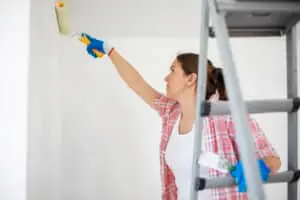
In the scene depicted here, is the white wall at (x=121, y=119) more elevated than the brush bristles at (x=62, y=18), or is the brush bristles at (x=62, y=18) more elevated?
the brush bristles at (x=62, y=18)

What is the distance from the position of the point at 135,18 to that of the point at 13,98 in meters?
0.98

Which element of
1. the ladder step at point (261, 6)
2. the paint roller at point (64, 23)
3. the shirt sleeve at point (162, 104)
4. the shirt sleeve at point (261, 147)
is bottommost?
the shirt sleeve at point (261, 147)

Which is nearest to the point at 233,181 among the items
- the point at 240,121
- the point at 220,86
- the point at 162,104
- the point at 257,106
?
the point at 257,106

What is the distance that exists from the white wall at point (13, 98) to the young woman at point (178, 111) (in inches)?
15.4

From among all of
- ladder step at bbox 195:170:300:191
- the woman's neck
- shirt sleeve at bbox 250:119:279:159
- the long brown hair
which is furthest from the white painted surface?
ladder step at bbox 195:170:300:191

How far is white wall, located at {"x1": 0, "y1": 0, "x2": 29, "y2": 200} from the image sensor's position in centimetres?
182

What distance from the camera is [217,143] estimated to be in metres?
1.84

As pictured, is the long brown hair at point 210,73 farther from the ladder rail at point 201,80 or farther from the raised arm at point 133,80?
the ladder rail at point 201,80

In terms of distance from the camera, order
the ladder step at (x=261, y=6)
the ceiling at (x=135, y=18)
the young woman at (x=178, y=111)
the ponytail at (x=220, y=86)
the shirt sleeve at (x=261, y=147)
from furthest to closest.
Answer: the ceiling at (x=135, y=18) < the ponytail at (x=220, y=86) < the young woman at (x=178, y=111) < the shirt sleeve at (x=261, y=147) < the ladder step at (x=261, y=6)

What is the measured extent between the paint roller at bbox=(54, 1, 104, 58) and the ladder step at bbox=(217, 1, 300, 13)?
1.19 metres

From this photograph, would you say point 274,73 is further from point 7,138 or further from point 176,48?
point 7,138

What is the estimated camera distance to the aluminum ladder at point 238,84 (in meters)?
0.90

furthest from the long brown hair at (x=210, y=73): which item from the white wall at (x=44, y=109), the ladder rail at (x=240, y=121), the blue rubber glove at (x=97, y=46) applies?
the ladder rail at (x=240, y=121)

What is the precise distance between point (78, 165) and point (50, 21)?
890 mm
